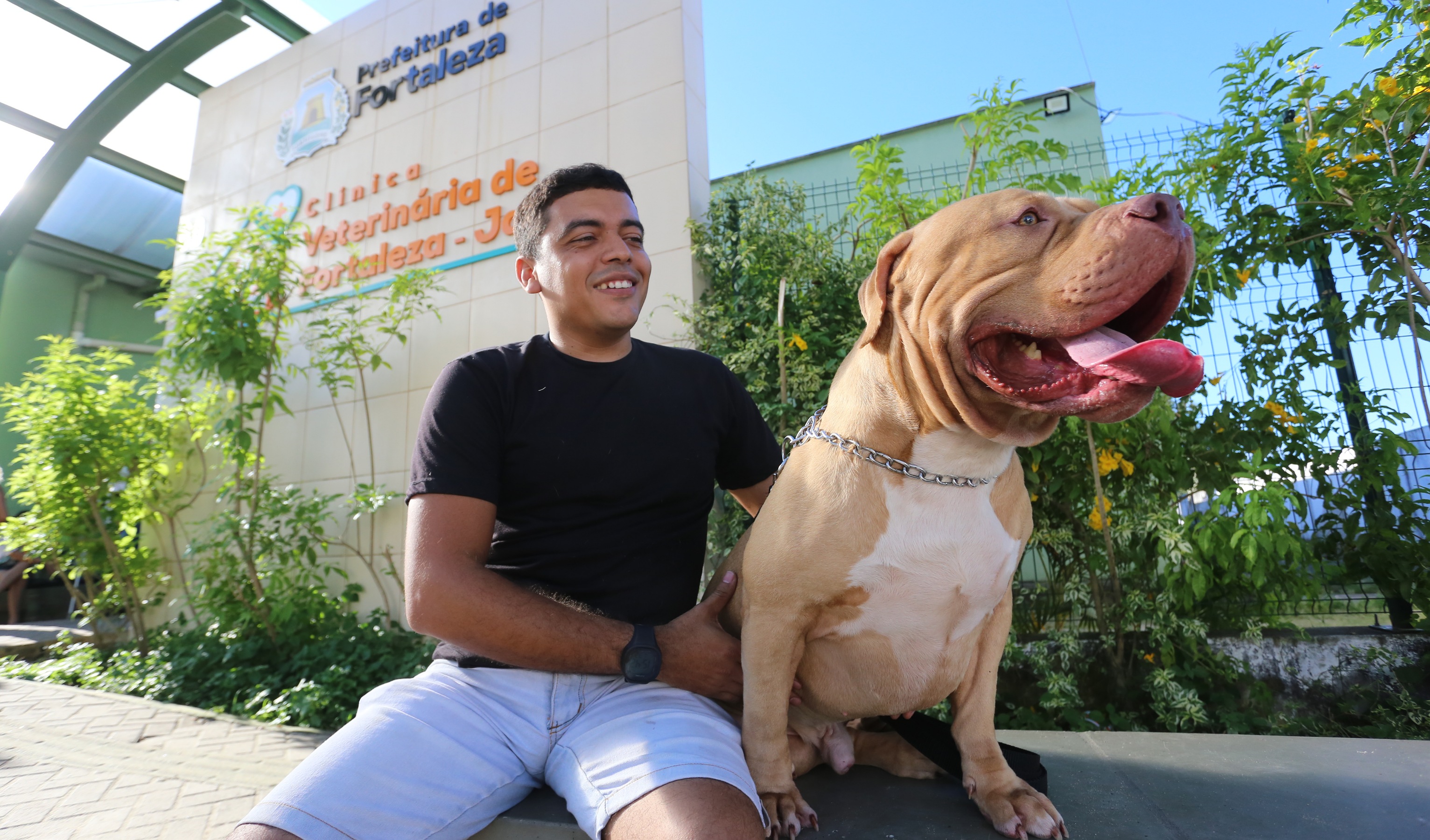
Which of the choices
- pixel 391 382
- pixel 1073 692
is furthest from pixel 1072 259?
pixel 391 382

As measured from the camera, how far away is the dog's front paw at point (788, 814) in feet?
4.25

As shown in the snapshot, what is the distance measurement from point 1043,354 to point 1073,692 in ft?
6.92

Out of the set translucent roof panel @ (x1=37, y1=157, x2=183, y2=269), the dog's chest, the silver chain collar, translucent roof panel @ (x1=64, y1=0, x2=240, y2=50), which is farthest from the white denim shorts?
translucent roof panel @ (x1=37, y1=157, x2=183, y2=269)

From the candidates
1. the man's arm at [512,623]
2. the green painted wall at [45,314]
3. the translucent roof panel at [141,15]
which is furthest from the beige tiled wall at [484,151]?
the green painted wall at [45,314]

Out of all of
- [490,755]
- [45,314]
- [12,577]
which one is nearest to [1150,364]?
[490,755]

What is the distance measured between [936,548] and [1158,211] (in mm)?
614

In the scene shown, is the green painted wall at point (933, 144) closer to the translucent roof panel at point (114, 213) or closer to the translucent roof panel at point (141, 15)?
the translucent roof panel at point (141, 15)

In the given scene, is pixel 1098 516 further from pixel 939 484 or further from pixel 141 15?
pixel 141 15

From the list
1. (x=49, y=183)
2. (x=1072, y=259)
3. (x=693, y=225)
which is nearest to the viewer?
(x=1072, y=259)

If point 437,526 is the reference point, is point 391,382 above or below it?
above

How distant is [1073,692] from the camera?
2699 millimetres

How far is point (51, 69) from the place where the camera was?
6.79m

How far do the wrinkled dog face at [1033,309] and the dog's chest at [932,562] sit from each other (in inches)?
5.5

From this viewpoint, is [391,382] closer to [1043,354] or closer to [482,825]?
[482,825]
